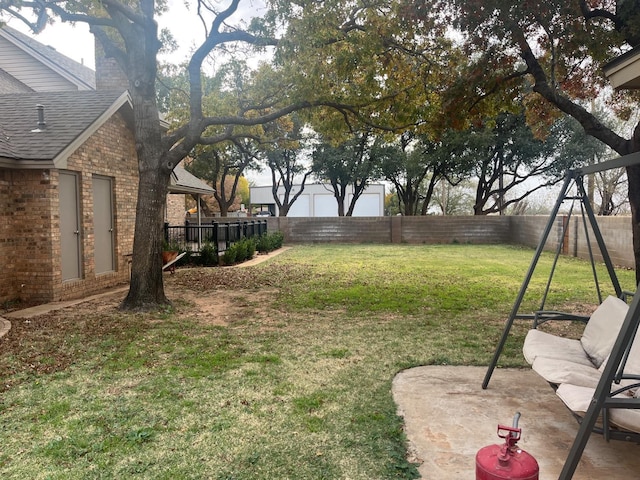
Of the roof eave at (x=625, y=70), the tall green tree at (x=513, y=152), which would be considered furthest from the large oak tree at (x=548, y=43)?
the tall green tree at (x=513, y=152)

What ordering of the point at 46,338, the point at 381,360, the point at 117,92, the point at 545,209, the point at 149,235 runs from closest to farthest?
the point at 381,360
the point at 46,338
the point at 149,235
the point at 117,92
the point at 545,209

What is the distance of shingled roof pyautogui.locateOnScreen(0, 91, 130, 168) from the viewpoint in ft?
22.9

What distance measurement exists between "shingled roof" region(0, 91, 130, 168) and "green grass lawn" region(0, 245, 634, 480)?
8.00ft

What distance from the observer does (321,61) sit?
331 inches

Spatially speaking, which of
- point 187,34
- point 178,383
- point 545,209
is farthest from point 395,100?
point 545,209

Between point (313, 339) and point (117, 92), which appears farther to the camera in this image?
point (117, 92)

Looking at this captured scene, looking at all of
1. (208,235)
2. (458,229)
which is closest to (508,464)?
(208,235)

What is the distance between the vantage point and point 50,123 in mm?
8062

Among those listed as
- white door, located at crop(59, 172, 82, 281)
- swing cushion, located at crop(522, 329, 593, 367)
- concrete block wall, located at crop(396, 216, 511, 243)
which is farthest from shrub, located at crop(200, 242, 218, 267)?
concrete block wall, located at crop(396, 216, 511, 243)

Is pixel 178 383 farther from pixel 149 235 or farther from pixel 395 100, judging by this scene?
pixel 395 100

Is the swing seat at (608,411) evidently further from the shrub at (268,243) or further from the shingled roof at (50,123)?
the shrub at (268,243)

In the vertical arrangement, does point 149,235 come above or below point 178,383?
above

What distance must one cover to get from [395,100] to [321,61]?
1.63m

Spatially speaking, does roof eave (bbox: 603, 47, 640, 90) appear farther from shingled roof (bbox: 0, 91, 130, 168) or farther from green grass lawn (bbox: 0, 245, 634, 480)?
shingled roof (bbox: 0, 91, 130, 168)
